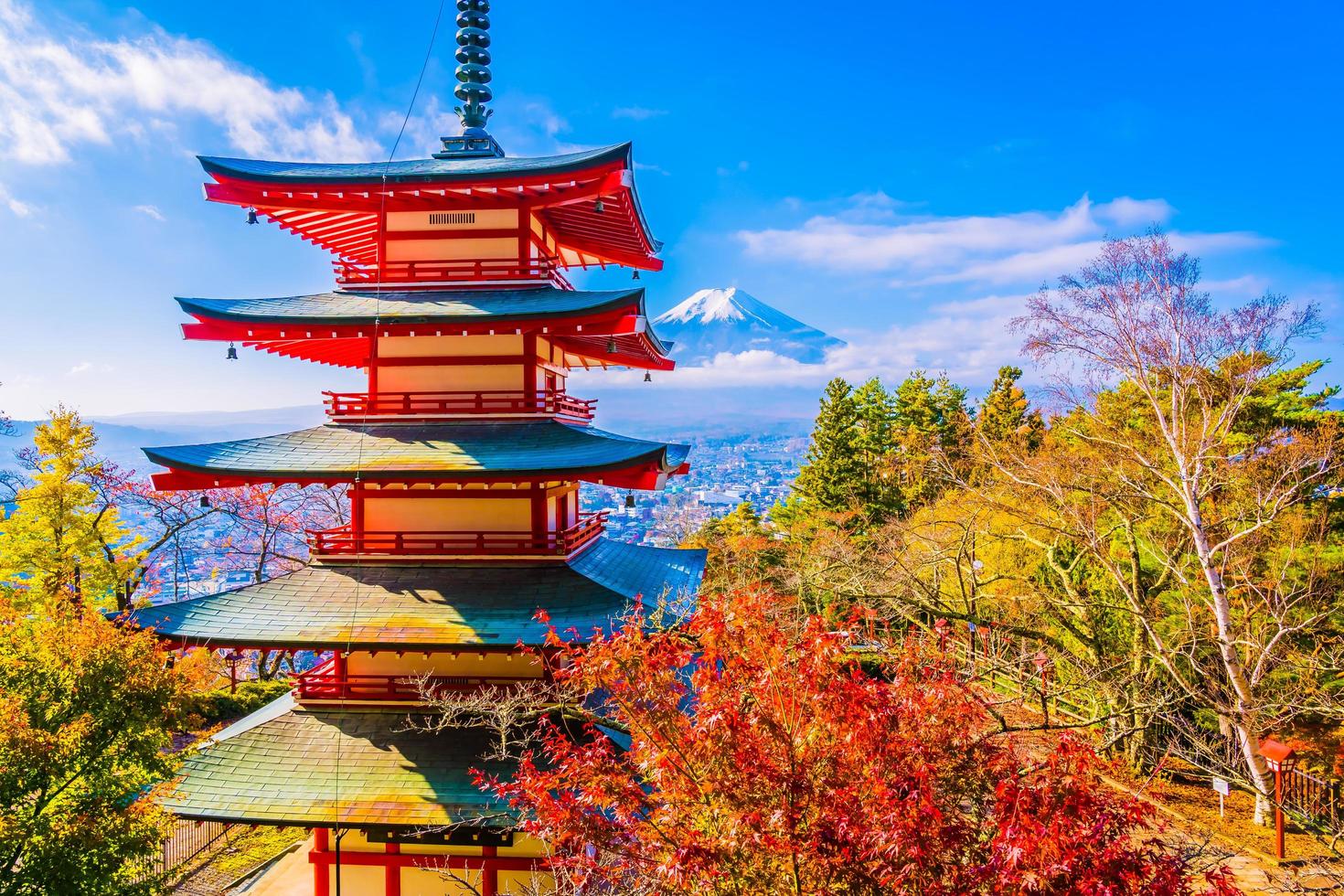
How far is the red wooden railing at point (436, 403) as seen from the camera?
10.7 meters

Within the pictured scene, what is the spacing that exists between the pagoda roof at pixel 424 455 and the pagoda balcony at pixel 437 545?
1.21m

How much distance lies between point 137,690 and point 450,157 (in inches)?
353

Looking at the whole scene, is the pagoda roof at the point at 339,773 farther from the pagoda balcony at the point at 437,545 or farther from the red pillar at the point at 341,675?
the pagoda balcony at the point at 437,545

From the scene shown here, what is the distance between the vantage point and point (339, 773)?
8.87 m

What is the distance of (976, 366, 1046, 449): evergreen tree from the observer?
35.6 meters

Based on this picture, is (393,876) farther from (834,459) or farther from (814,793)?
(834,459)

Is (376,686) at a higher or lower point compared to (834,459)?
lower

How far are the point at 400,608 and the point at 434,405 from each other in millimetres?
3089

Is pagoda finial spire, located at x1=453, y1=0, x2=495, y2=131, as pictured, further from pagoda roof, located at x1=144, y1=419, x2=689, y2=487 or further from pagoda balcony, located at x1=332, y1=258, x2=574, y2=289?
pagoda roof, located at x1=144, y1=419, x2=689, y2=487

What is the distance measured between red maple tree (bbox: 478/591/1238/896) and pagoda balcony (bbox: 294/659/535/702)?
2.87 metres

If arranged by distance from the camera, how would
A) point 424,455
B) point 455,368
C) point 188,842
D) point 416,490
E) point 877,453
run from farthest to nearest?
point 877,453
point 188,842
point 455,368
point 416,490
point 424,455

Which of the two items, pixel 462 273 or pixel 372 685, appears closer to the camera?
pixel 372 685

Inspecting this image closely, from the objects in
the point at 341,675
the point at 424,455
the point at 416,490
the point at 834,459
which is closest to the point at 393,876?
the point at 341,675

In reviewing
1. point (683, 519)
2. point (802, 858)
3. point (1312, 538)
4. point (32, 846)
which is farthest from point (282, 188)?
point (683, 519)
